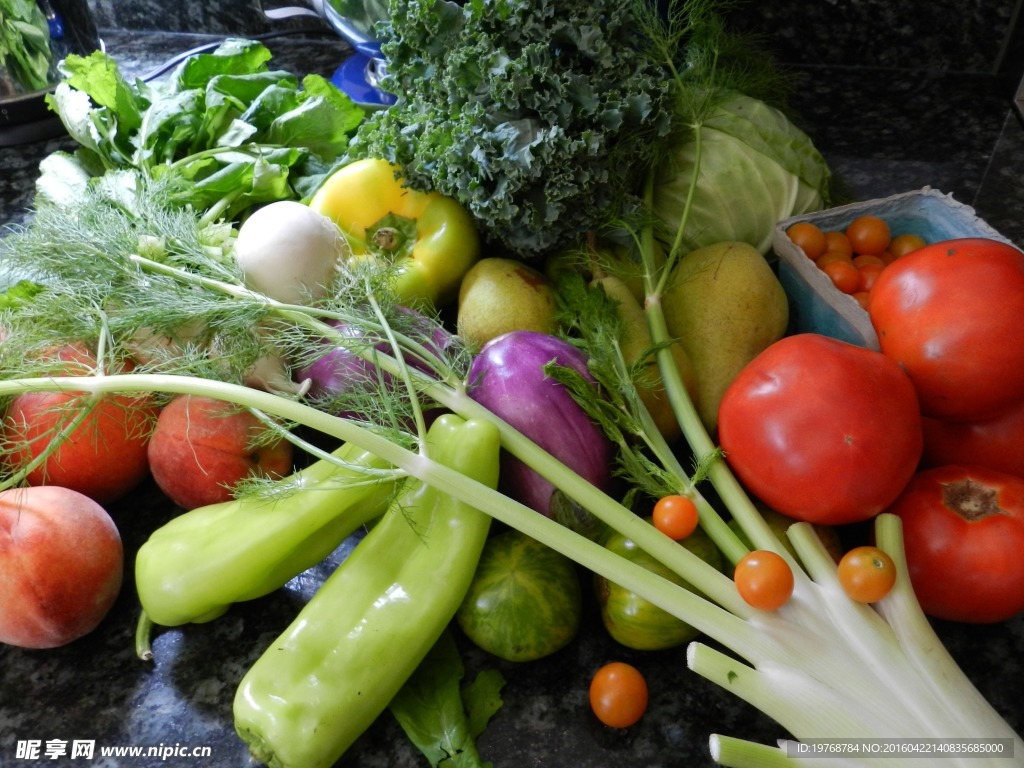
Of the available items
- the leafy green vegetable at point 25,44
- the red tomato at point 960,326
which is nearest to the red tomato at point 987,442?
the red tomato at point 960,326

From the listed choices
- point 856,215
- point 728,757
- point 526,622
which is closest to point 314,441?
point 526,622

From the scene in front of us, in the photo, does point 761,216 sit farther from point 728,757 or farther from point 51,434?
point 51,434

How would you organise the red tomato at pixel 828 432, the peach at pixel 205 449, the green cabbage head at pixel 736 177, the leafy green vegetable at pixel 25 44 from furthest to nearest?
the leafy green vegetable at pixel 25 44 → the green cabbage head at pixel 736 177 → the peach at pixel 205 449 → the red tomato at pixel 828 432

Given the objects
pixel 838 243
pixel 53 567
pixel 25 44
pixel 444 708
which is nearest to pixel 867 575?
pixel 444 708

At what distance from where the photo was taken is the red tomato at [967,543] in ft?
2.04

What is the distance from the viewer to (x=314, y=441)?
2.87 ft

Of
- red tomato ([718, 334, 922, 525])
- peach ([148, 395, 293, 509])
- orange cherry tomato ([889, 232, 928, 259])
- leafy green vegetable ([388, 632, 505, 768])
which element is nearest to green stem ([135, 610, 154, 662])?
peach ([148, 395, 293, 509])

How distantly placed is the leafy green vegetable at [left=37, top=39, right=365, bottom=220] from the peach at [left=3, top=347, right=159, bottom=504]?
36cm

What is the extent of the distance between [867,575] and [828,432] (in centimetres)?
12

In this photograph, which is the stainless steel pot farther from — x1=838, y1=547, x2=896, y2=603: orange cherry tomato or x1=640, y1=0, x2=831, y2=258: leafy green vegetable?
x1=838, y1=547, x2=896, y2=603: orange cherry tomato

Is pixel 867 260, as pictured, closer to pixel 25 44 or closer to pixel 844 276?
pixel 844 276

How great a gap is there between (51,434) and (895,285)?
821 mm

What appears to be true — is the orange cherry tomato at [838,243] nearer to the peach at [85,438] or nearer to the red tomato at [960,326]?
the red tomato at [960,326]

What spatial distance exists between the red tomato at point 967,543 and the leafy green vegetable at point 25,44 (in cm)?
143
